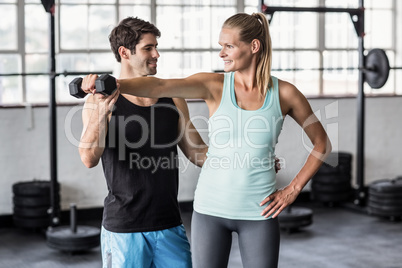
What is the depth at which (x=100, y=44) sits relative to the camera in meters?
5.41

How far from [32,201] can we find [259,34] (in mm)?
3377

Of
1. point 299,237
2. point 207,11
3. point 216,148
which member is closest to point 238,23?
point 216,148

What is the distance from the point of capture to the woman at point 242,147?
1877mm

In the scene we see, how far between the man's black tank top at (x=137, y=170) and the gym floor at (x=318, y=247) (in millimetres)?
2138

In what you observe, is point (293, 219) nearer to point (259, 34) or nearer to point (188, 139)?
point (188, 139)

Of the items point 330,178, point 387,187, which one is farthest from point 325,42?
point 387,187

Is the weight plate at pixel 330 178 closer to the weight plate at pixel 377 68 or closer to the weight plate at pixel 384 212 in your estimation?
the weight plate at pixel 384 212

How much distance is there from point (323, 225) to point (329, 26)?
211 centimetres

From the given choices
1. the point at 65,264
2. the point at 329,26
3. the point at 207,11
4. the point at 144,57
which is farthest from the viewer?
the point at 329,26

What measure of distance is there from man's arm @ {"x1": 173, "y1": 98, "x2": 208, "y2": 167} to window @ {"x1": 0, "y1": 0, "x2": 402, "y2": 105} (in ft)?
8.49

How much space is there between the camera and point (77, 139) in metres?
5.19

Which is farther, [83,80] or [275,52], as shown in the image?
[275,52]

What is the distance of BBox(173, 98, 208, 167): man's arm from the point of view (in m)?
2.09

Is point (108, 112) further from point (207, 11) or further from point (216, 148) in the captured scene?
point (207, 11)
